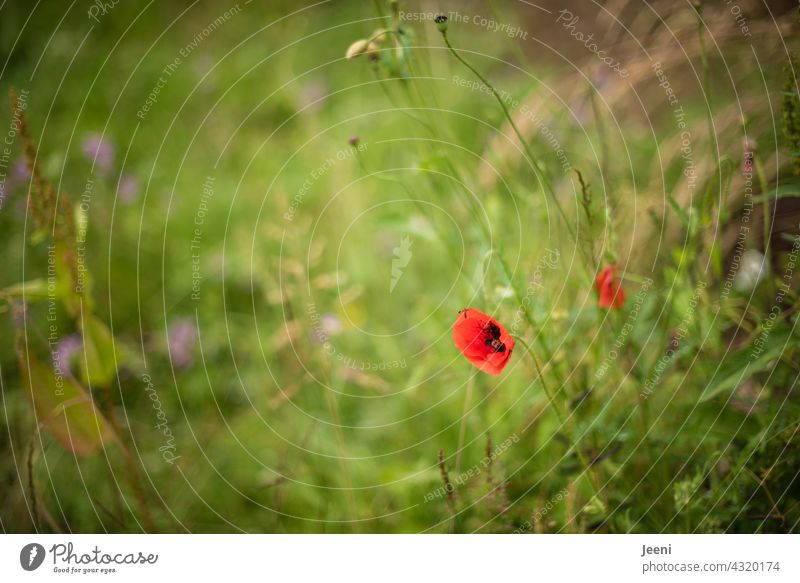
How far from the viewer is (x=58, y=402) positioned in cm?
116

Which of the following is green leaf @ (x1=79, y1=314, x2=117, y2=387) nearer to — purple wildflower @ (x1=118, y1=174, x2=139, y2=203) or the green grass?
the green grass

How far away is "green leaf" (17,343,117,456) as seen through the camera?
114 centimetres

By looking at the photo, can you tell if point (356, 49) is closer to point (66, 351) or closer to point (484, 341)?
point (484, 341)

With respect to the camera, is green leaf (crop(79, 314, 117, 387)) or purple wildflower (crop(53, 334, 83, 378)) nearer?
green leaf (crop(79, 314, 117, 387))

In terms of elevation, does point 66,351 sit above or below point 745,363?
above

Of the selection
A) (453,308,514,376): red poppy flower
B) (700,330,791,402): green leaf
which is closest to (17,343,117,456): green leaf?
(453,308,514,376): red poppy flower
